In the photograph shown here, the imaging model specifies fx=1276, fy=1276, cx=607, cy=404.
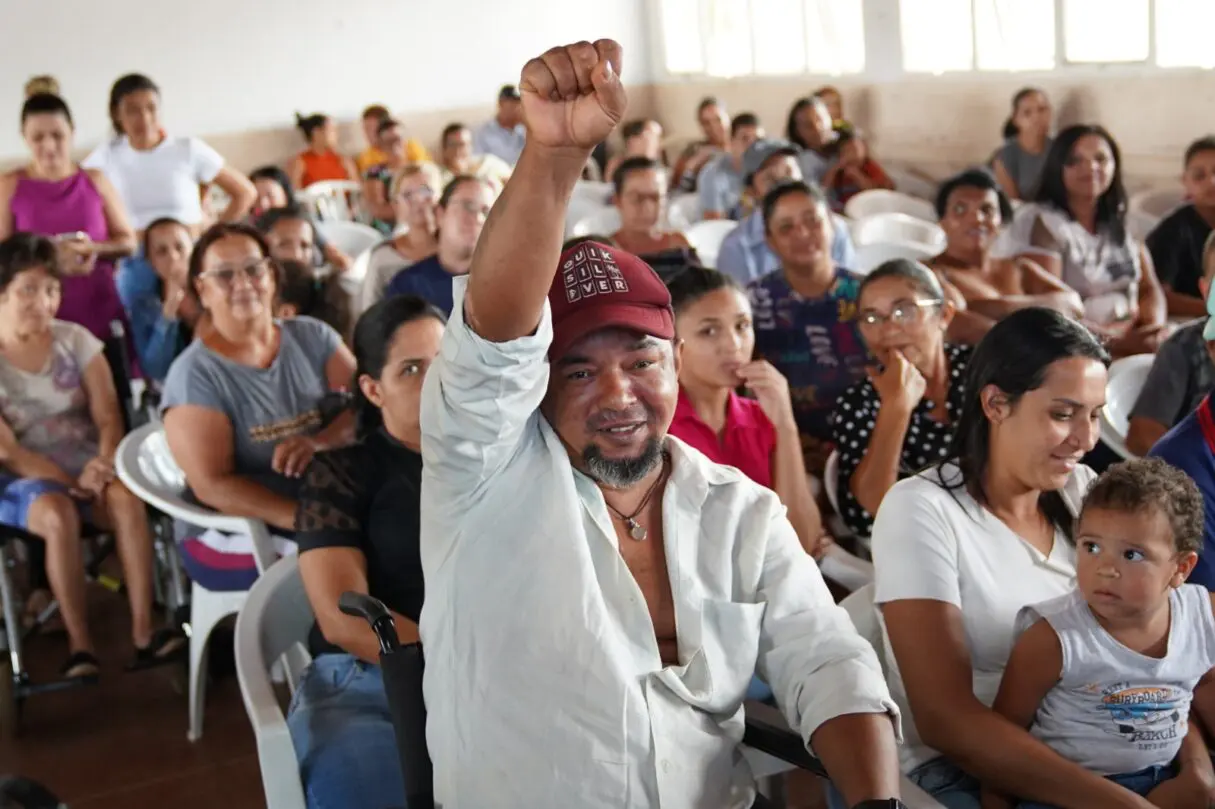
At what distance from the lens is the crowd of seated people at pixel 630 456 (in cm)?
132

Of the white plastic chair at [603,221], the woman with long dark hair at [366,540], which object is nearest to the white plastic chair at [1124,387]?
→ the woman with long dark hair at [366,540]

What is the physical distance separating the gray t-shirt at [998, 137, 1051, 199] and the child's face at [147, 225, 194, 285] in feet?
13.9

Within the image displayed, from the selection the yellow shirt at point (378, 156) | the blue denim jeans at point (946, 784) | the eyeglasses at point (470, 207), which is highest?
the yellow shirt at point (378, 156)

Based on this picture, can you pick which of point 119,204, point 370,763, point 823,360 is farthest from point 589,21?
point 370,763

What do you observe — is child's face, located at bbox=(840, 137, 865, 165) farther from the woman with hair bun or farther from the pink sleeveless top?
the pink sleeveless top

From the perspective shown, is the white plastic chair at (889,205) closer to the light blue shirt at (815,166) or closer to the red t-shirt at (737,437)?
the light blue shirt at (815,166)

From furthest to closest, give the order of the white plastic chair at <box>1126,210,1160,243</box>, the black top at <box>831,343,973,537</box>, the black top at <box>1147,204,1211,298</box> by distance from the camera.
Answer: the white plastic chair at <box>1126,210,1160,243</box>, the black top at <box>1147,204,1211,298</box>, the black top at <box>831,343,973,537</box>

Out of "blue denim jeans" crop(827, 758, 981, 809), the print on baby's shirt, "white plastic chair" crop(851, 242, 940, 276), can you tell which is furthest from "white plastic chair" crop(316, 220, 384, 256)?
the print on baby's shirt

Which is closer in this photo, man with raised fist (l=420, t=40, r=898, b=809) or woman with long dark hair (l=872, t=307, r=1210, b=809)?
man with raised fist (l=420, t=40, r=898, b=809)

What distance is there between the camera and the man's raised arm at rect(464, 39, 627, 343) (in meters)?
1.11

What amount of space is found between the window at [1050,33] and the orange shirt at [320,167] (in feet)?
12.9

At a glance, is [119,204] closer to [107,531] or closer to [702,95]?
[107,531]

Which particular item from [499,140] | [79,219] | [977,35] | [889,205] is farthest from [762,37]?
[79,219]

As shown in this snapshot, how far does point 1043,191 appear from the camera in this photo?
4.45 meters
